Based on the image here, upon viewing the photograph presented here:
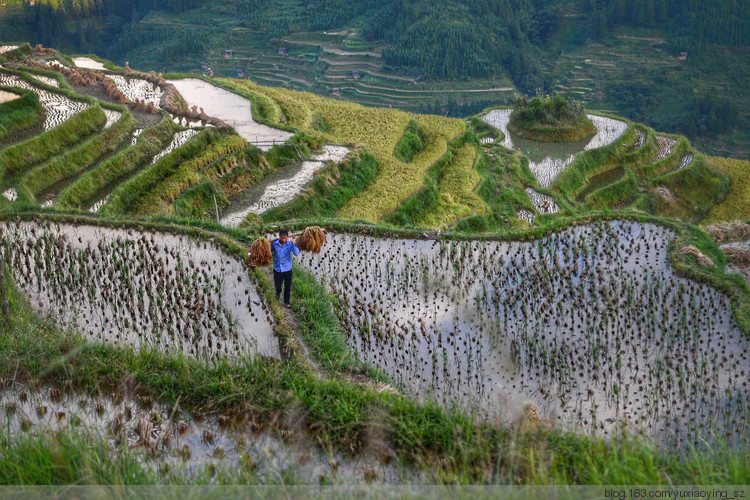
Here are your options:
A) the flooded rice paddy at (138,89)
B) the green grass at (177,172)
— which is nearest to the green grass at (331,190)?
the green grass at (177,172)

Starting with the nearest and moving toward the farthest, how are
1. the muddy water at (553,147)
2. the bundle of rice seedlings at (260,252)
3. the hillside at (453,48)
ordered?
the bundle of rice seedlings at (260,252), the muddy water at (553,147), the hillside at (453,48)

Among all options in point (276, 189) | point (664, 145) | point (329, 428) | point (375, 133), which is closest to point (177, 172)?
point (276, 189)

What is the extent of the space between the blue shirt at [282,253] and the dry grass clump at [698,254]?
631 cm

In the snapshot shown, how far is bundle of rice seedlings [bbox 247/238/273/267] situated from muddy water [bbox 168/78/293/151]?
8.87 metres

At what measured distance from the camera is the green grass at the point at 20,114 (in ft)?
48.8

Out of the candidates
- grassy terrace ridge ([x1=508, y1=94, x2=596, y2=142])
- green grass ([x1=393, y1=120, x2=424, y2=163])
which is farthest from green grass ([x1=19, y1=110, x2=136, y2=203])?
grassy terrace ridge ([x1=508, y1=94, x2=596, y2=142])

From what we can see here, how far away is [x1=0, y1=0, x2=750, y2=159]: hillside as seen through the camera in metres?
61.8

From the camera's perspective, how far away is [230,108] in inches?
824

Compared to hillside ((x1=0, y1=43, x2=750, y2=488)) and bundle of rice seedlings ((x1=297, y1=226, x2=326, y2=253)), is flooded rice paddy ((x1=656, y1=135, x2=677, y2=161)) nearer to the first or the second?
hillside ((x1=0, y1=43, x2=750, y2=488))

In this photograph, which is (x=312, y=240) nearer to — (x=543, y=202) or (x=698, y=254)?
(x=698, y=254)

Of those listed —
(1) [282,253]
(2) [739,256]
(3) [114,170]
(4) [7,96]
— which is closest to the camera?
(1) [282,253]

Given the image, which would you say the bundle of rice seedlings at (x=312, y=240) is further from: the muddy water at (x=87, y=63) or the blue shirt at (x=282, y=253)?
the muddy water at (x=87, y=63)

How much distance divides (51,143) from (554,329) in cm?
1158

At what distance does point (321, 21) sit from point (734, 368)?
247 ft
